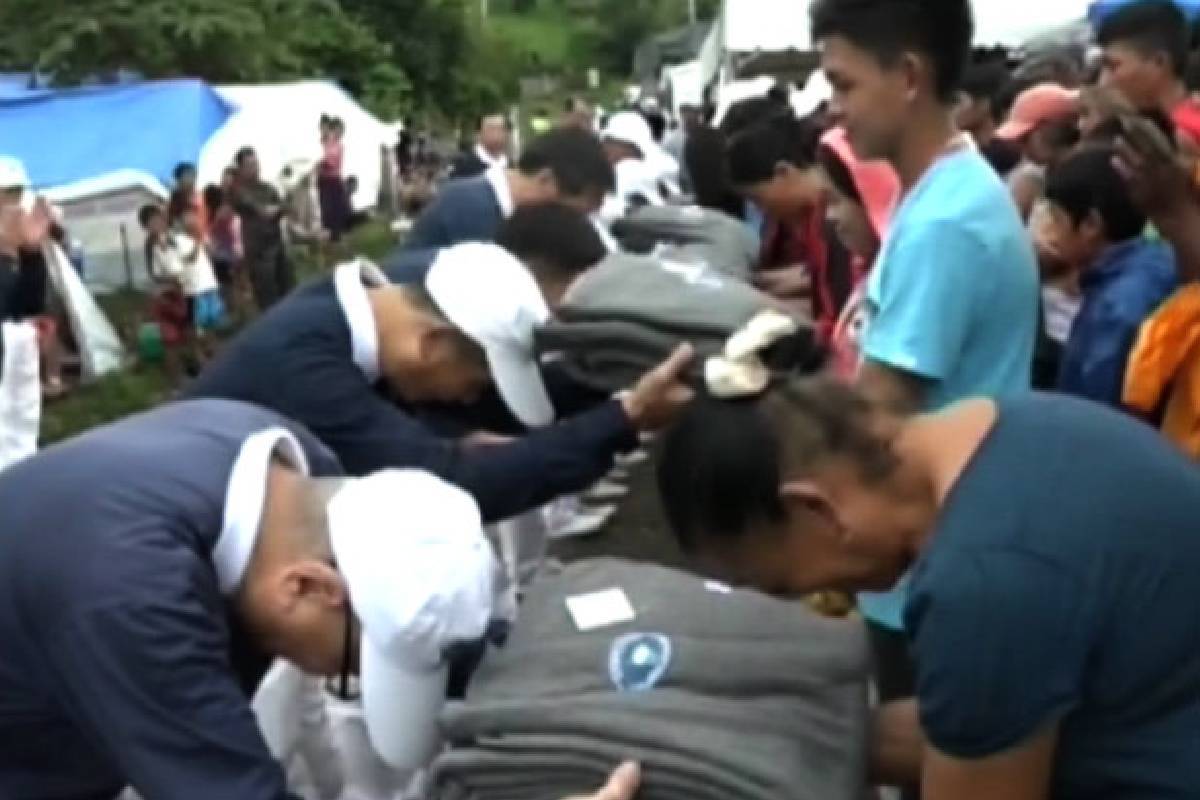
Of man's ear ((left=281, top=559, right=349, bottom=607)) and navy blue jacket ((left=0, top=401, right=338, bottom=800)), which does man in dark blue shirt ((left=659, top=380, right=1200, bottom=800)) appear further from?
navy blue jacket ((left=0, top=401, right=338, bottom=800))

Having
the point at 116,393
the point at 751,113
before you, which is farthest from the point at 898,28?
the point at 116,393

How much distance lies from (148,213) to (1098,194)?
1325 cm

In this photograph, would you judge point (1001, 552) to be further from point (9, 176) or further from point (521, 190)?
point (9, 176)

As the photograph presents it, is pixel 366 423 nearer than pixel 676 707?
No

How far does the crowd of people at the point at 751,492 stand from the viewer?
6.70 ft

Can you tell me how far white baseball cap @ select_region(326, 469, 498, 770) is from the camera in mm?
2445

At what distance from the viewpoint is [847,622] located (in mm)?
2672

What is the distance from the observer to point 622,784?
2311mm

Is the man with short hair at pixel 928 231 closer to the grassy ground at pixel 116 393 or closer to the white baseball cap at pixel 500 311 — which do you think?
the white baseball cap at pixel 500 311

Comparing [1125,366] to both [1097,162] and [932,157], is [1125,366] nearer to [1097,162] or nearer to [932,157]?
[1097,162]

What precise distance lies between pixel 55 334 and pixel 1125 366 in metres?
11.7

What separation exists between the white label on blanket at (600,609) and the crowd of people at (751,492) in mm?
107

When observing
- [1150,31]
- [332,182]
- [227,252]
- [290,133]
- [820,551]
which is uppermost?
[820,551]

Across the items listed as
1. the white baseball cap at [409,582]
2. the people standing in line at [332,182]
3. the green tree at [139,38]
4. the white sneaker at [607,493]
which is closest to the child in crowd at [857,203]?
the white baseball cap at [409,582]
